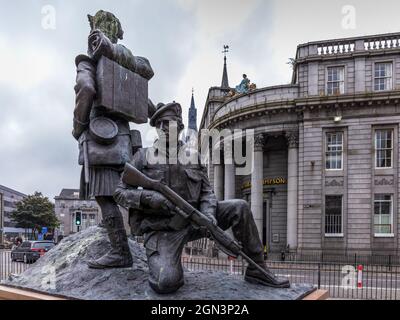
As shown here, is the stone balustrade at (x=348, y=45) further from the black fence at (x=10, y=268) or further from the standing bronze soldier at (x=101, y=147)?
the standing bronze soldier at (x=101, y=147)

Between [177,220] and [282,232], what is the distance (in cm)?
2742

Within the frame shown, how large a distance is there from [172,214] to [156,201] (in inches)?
13.5

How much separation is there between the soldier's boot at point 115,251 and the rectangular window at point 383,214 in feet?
79.2

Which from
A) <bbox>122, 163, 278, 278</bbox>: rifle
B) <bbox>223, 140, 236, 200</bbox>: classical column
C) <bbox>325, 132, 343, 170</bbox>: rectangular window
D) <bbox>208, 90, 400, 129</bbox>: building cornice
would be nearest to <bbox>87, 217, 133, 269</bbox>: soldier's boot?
<bbox>122, 163, 278, 278</bbox>: rifle

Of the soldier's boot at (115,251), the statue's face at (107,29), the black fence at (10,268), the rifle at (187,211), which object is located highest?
the statue's face at (107,29)

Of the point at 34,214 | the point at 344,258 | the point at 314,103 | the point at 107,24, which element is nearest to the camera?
the point at 107,24

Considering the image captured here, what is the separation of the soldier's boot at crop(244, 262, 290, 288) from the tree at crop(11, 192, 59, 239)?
61.9 meters

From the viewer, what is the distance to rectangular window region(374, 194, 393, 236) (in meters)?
26.7

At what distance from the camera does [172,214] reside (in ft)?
17.7

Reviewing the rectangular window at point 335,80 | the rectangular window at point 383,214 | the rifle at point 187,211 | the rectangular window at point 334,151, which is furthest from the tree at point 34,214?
the rifle at point 187,211

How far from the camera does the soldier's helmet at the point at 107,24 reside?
7348 mm

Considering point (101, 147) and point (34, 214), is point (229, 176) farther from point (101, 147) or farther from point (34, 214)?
point (34, 214)

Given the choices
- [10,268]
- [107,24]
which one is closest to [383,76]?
[107,24]
